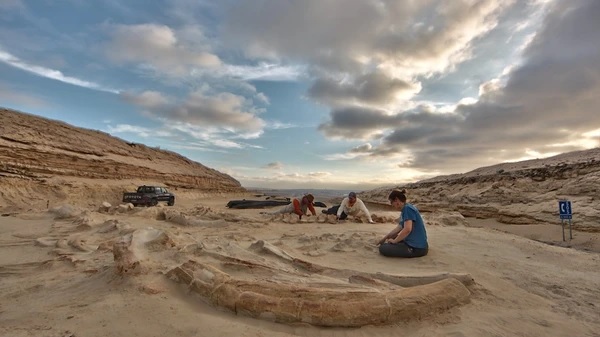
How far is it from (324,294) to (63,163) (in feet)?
75.7

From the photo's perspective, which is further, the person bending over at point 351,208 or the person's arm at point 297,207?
the person's arm at point 297,207

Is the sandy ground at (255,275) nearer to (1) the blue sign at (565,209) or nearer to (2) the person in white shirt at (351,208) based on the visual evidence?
(1) the blue sign at (565,209)

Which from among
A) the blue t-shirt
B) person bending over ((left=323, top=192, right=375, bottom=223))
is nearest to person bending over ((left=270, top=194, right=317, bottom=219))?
person bending over ((left=323, top=192, right=375, bottom=223))

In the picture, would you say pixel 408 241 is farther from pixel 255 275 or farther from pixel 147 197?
pixel 147 197

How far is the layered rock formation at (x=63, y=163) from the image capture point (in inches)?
688

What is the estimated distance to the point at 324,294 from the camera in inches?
124

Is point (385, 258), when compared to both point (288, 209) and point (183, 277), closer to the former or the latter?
point (183, 277)

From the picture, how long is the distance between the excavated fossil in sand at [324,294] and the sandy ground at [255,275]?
76 millimetres

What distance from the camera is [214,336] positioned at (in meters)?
2.58

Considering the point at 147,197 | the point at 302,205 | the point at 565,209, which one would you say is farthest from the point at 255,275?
the point at 147,197

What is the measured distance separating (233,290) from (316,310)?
34.3 inches

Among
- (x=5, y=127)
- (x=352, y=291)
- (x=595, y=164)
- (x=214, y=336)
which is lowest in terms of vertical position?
(x=214, y=336)

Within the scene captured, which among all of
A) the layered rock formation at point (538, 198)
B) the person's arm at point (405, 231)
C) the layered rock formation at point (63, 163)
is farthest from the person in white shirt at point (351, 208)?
the layered rock formation at point (63, 163)

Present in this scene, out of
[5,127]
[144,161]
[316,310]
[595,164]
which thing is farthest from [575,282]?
[144,161]
